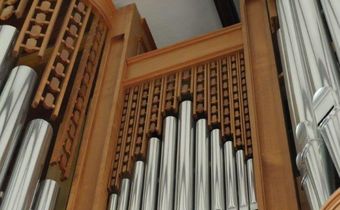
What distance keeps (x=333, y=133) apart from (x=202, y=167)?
2.57 feet

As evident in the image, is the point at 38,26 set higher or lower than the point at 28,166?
higher

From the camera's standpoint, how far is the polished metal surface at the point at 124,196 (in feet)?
9.97

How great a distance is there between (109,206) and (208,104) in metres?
0.78

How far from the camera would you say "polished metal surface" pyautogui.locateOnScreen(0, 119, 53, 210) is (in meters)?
2.83

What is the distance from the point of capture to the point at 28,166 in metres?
3.01

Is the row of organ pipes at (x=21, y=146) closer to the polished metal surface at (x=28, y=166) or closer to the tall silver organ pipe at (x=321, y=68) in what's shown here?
the polished metal surface at (x=28, y=166)

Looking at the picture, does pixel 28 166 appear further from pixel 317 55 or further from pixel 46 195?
pixel 317 55

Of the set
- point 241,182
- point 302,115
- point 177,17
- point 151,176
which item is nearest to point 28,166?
point 151,176

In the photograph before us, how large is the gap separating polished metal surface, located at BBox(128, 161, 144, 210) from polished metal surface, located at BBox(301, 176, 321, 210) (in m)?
0.82

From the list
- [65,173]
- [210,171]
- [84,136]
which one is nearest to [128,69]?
[84,136]

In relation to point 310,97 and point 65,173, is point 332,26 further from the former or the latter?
point 65,173

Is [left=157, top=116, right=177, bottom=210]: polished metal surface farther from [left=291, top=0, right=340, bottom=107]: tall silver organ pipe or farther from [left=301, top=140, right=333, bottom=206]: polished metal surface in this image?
[left=291, top=0, right=340, bottom=107]: tall silver organ pipe

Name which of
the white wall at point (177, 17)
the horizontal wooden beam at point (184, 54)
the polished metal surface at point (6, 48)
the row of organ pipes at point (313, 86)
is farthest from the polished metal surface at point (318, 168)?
the white wall at point (177, 17)

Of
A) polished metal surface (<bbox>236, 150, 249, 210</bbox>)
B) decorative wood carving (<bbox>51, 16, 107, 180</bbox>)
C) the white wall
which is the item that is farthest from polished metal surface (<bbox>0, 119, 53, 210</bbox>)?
the white wall
